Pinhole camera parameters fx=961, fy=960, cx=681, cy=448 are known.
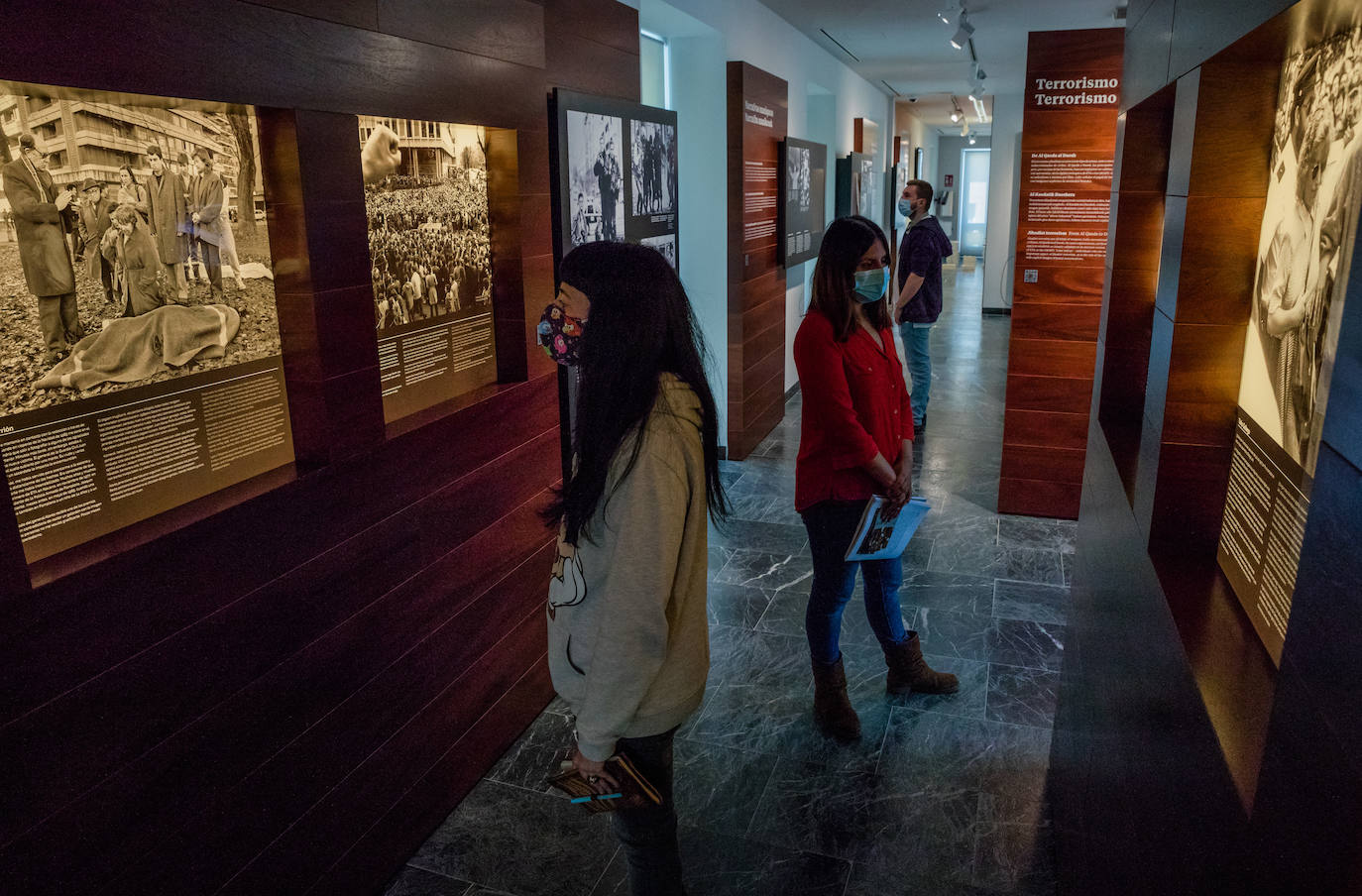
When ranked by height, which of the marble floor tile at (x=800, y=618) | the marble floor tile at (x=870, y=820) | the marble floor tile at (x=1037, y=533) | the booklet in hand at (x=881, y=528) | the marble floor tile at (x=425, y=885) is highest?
the booklet in hand at (x=881, y=528)

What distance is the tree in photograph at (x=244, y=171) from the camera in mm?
2277

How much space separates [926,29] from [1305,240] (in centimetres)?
777

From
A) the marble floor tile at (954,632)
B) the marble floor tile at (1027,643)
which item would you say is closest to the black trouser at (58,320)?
the marble floor tile at (954,632)

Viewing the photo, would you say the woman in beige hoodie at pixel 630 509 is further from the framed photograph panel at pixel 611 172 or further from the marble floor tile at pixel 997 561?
the marble floor tile at pixel 997 561

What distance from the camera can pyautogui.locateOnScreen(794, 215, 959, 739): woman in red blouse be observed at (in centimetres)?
306

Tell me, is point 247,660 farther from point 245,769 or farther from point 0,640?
point 0,640

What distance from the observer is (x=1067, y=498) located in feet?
18.5

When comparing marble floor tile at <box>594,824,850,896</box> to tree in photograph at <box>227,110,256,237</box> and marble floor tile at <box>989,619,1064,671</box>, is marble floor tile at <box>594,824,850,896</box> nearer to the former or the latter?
marble floor tile at <box>989,619,1064,671</box>

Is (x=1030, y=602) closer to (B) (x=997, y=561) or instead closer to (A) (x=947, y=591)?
(A) (x=947, y=591)

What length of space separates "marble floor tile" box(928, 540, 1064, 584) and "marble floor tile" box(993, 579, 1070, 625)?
0.29 feet

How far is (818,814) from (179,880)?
184 centimetres

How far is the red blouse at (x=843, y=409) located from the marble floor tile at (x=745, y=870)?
1076mm

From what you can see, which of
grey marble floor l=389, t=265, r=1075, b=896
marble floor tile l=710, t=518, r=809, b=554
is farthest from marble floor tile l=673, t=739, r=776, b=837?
marble floor tile l=710, t=518, r=809, b=554

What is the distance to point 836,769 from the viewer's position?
3320mm
